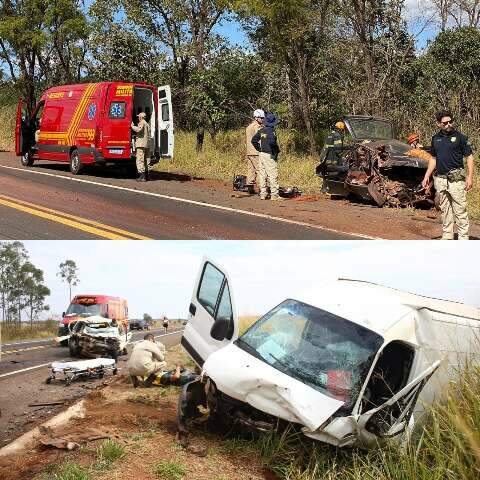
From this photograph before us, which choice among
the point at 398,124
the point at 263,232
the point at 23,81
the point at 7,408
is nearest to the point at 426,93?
the point at 398,124

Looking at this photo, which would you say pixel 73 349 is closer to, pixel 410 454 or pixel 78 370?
pixel 78 370

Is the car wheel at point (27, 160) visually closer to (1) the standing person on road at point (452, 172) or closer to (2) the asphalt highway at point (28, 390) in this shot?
(2) the asphalt highway at point (28, 390)

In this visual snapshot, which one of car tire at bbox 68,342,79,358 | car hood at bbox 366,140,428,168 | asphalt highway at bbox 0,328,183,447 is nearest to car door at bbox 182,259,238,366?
asphalt highway at bbox 0,328,183,447

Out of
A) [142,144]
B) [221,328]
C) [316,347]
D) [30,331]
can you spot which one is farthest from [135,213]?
[30,331]

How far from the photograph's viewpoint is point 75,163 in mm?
17578

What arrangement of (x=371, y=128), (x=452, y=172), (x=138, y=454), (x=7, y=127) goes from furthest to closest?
(x=7, y=127), (x=371, y=128), (x=452, y=172), (x=138, y=454)

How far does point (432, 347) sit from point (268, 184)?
821cm

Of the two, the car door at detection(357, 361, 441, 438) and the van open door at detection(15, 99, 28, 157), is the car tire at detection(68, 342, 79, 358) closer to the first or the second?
the van open door at detection(15, 99, 28, 157)

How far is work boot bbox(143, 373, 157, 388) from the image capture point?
10.4 meters

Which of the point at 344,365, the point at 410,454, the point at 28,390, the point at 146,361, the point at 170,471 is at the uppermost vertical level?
the point at 344,365

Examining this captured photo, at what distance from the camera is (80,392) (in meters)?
11.0

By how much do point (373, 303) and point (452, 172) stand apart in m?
4.04

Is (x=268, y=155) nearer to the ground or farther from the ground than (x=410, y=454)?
farther from the ground

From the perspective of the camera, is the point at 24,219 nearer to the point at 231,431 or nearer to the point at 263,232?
the point at 263,232
